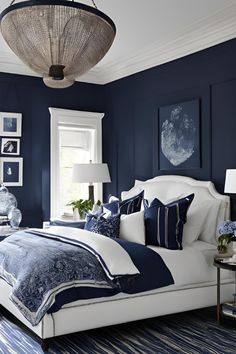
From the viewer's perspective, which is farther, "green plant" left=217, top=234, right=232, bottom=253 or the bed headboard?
the bed headboard

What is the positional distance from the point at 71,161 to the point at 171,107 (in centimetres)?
184

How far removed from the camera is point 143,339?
374 centimetres

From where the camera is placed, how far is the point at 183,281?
13.5ft

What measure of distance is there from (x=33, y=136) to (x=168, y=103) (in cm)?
192

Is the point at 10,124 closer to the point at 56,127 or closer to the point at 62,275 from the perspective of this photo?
the point at 56,127

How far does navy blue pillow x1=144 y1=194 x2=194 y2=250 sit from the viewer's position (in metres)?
4.37

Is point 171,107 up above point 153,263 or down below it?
above

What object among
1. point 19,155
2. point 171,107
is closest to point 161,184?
point 171,107

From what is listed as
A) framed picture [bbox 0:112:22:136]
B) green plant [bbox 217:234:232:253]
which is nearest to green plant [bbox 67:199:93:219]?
framed picture [bbox 0:112:22:136]

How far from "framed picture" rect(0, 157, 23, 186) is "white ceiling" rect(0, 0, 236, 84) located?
117 centimetres

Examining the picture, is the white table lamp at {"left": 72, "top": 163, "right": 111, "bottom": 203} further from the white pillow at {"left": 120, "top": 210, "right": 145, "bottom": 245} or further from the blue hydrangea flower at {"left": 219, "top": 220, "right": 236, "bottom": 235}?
the blue hydrangea flower at {"left": 219, "top": 220, "right": 236, "bottom": 235}

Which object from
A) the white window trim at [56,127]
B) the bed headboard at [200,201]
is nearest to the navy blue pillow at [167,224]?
the bed headboard at [200,201]

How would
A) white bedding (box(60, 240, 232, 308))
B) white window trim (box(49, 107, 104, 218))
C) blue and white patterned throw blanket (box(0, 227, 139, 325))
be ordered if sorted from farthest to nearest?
white window trim (box(49, 107, 104, 218))
white bedding (box(60, 240, 232, 308))
blue and white patterned throw blanket (box(0, 227, 139, 325))

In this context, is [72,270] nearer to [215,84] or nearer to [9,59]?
[215,84]
